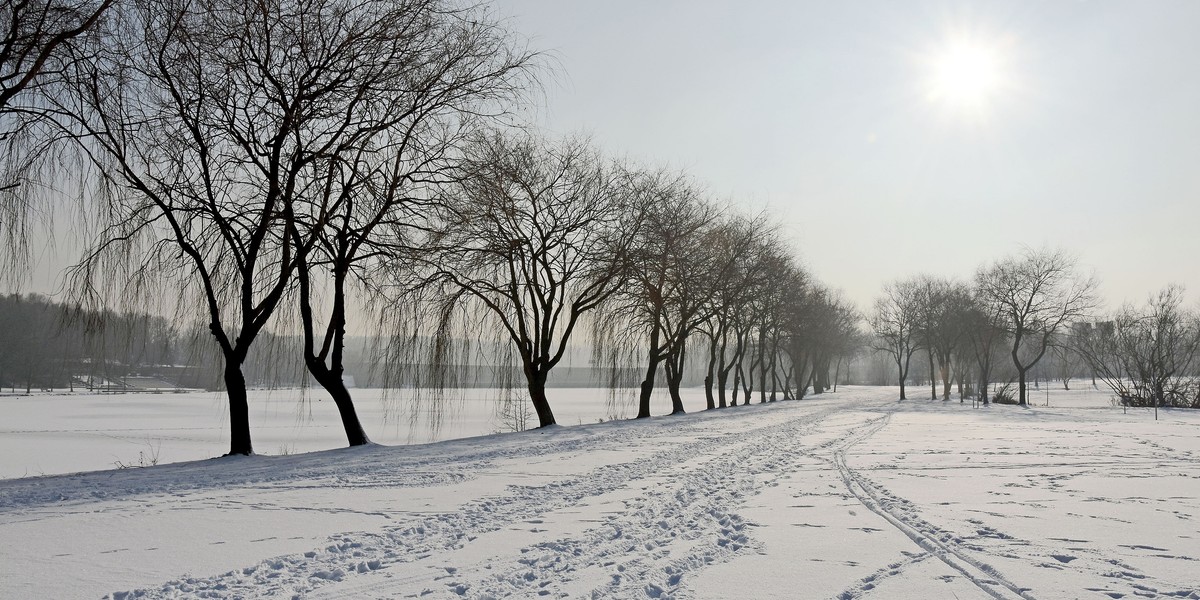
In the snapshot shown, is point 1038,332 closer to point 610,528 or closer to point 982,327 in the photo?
point 982,327

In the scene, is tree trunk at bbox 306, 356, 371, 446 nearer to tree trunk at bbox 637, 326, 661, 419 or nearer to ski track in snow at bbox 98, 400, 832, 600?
ski track in snow at bbox 98, 400, 832, 600

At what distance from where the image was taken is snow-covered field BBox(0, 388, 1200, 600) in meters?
4.41

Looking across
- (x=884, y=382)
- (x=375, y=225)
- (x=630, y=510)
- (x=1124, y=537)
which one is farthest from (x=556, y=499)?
(x=884, y=382)

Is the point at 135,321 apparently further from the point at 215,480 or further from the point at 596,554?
the point at 596,554

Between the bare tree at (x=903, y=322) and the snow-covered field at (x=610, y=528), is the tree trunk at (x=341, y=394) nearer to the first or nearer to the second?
the snow-covered field at (x=610, y=528)

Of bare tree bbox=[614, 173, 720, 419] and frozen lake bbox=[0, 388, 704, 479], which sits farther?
bare tree bbox=[614, 173, 720, 419]

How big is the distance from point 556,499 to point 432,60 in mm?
7594

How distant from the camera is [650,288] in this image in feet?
72.0

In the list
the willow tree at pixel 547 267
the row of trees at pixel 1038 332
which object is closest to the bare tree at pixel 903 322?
the row of trees at pixel 1038 332

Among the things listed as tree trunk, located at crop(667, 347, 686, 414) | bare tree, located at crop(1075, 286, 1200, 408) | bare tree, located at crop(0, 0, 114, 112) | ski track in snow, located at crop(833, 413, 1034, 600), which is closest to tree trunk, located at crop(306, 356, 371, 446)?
bare tree, located at crop(0, 0, 114, 112)

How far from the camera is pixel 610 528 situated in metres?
5.96

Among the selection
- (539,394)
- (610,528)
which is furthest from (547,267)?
(610,528)

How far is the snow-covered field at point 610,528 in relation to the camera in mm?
4414

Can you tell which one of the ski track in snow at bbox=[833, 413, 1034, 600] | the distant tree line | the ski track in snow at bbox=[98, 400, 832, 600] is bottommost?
the ski track in snow at bbox=[98, 400, 832, 600]
